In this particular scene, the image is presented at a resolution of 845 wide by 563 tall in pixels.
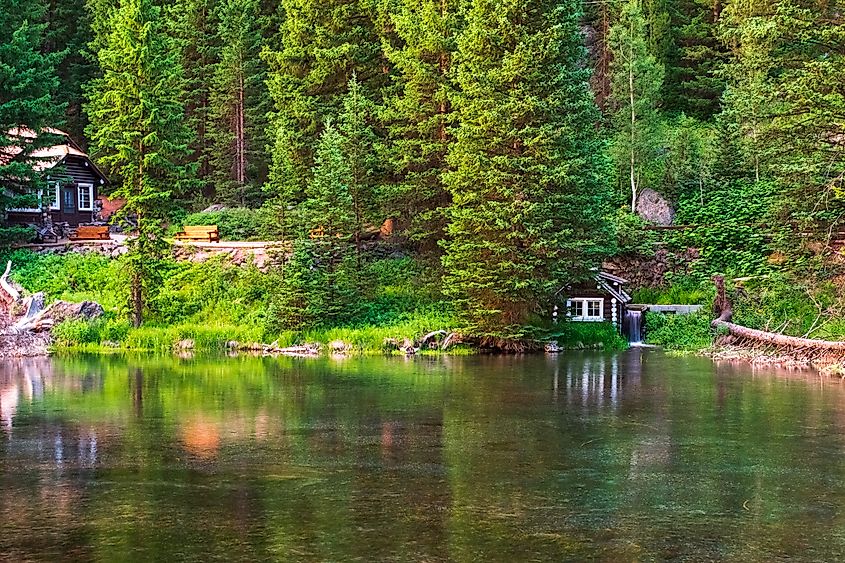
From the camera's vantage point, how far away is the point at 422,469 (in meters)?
14.1

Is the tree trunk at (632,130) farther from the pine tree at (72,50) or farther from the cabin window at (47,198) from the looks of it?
the pine tree at (72,50)

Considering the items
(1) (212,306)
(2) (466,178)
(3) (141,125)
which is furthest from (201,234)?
(2) (466,178)

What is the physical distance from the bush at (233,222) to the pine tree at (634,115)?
18.3m

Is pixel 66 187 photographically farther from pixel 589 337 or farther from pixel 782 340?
pixel 782 340

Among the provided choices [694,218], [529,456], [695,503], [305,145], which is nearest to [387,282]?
[305,145]

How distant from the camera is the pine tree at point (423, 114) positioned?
124ft

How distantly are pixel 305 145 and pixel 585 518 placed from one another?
3360cm

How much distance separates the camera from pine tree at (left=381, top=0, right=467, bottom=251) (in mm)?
37906

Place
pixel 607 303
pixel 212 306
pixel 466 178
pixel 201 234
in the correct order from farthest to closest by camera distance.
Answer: pixel 201 234 → pixel 607 303 → pixel 212 306 → pixel 466 178

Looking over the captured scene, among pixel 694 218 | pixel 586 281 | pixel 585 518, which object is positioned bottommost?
pixel 585 518

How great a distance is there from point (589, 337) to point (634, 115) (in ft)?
55.1

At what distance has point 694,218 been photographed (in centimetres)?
4547

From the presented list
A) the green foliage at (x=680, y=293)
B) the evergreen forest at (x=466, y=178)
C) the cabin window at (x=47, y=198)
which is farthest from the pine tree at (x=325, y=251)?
the cabin window at (x=47, y=198)

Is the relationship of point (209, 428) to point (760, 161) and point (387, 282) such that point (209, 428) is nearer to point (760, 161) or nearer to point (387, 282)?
point (387, 282)
